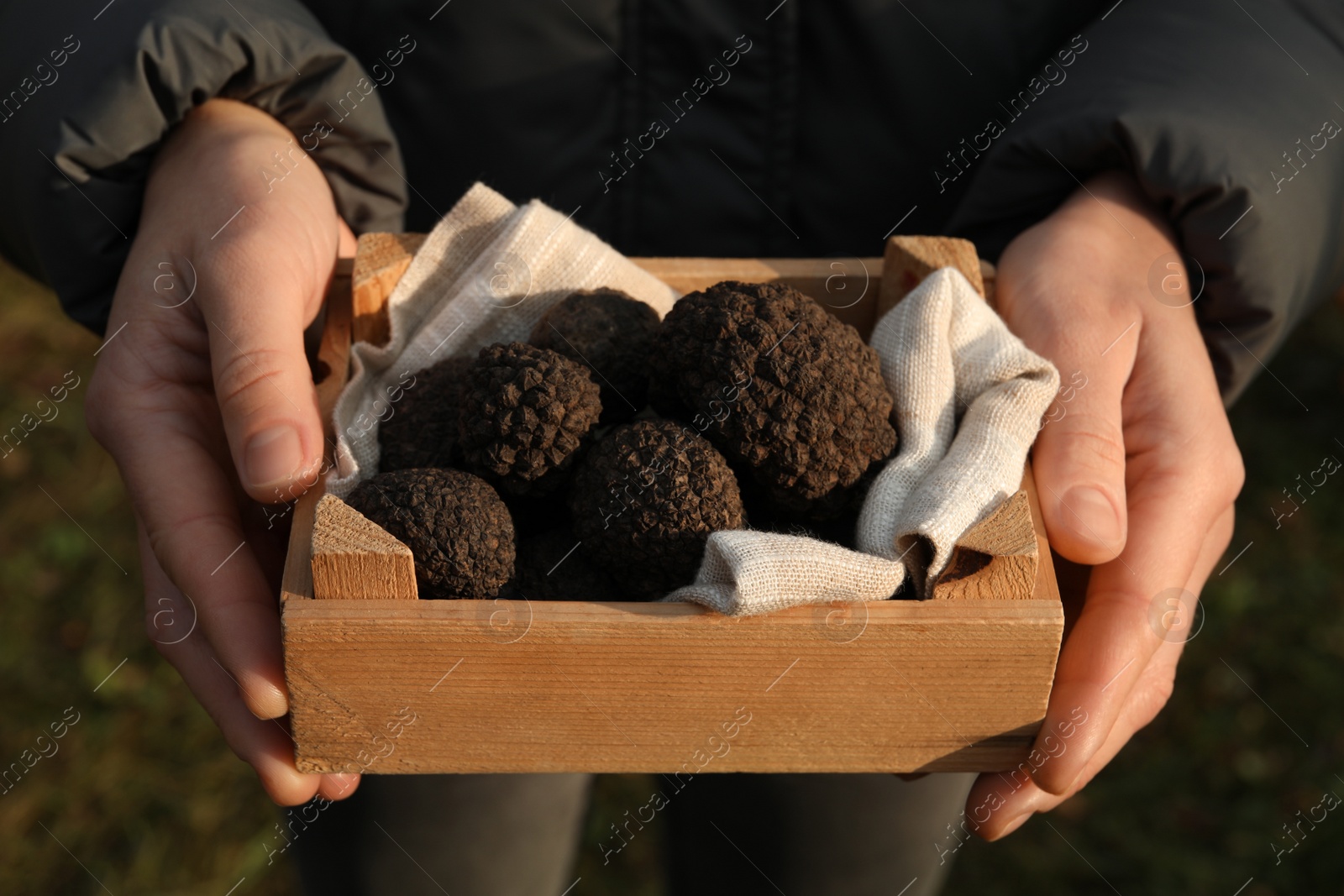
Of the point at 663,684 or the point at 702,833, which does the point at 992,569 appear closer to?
the point at 663,684

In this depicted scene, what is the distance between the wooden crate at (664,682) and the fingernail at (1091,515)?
47 mm

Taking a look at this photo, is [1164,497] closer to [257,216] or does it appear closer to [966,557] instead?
[966,557]

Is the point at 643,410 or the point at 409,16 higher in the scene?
the point at 409,16

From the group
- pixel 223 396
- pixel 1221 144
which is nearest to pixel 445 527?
pixel 223 396

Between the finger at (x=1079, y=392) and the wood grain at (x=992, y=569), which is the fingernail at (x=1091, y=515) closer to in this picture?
the finger at (x=1079, y=392)

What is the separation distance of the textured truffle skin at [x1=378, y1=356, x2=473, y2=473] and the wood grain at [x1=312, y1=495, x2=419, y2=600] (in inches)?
9.3

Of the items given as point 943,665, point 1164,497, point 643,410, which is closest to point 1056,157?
point 1164,497

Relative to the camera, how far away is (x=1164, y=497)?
1554 millimetres

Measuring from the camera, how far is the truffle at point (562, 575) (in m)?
1.38

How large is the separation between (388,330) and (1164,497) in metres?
1.14

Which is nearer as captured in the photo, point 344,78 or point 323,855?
point 344,78

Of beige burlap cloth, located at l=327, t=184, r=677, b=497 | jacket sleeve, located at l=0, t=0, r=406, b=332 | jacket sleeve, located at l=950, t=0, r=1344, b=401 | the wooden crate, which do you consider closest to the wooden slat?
the wooden crate

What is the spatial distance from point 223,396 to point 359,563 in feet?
1.13

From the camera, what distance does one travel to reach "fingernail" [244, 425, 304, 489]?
1.31 metres
